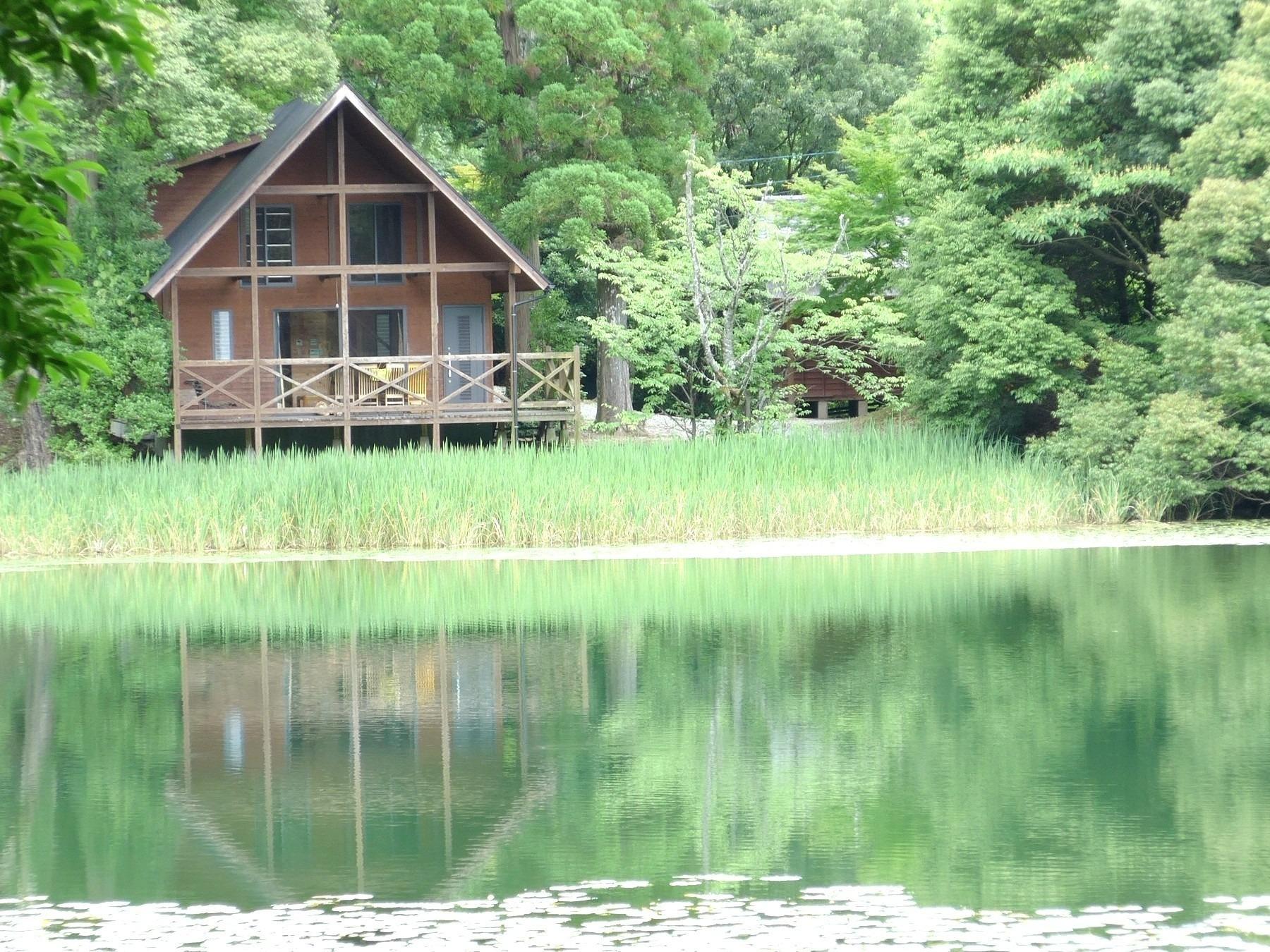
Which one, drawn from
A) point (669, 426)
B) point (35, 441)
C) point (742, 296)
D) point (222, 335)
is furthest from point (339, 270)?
point (669, 426)

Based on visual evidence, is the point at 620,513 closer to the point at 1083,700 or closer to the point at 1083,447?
the point at 1083,447

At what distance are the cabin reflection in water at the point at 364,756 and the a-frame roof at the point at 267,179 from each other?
1131 cm

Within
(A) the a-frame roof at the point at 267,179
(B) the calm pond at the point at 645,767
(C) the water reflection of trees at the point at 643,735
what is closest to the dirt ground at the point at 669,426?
(A) the a-frame roof at the point at 267,179

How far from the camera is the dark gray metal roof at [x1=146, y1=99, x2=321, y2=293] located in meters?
23.5

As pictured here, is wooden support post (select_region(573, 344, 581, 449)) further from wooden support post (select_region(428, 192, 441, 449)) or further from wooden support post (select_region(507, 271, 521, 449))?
wooden support post (select_region(428, 192, 441, 449))

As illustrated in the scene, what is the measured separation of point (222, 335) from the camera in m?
26.5

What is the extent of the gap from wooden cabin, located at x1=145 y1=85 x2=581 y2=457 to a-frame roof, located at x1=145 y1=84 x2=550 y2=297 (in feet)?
0.11

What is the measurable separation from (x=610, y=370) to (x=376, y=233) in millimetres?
4688

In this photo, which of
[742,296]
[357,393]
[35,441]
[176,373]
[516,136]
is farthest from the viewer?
[516,136]

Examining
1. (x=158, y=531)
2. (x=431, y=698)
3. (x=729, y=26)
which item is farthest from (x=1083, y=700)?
(x=729, y=26)

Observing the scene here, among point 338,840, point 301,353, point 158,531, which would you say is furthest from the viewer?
point 301,353

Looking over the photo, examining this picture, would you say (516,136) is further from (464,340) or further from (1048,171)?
(1048,171)

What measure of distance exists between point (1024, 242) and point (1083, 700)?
14.3 meters

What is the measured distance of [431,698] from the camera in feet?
34.8
